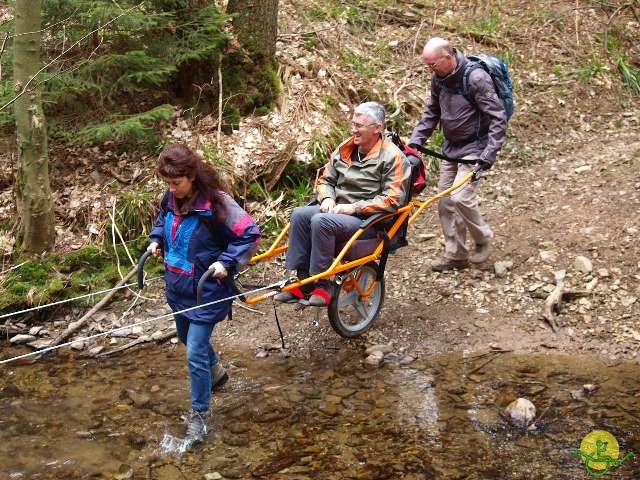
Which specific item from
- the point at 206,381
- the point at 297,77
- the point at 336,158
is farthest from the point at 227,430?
the point at 297,77

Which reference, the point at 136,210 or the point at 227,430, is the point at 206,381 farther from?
the point at 136,210

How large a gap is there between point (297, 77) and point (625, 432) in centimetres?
695

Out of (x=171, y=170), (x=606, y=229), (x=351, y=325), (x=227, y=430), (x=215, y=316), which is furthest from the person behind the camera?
(x=606, y=229)

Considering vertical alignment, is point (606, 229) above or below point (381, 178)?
below

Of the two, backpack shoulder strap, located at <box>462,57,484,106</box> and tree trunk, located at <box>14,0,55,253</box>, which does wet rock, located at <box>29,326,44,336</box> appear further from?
backpack shoulder strap, located at <box>462,57,484,106</box>

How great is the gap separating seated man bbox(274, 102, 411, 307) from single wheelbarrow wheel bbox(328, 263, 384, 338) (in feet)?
0.96

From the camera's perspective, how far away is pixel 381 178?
19.9ft

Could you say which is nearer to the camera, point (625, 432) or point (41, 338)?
point (625, 432)

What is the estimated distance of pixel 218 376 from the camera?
596 centimetres

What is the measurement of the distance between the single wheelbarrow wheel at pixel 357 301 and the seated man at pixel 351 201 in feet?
0.96

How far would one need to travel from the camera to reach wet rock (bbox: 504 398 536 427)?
5301 mm

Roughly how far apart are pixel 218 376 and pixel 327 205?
1737 mm

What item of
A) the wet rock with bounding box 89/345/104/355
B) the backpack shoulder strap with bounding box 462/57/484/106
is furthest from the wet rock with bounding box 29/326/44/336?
the backpack shoulder strap with bounding box 462/57/484/106

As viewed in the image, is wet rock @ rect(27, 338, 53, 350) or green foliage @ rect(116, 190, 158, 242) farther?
green foliage @ rect(116, 190, 158, 242)
